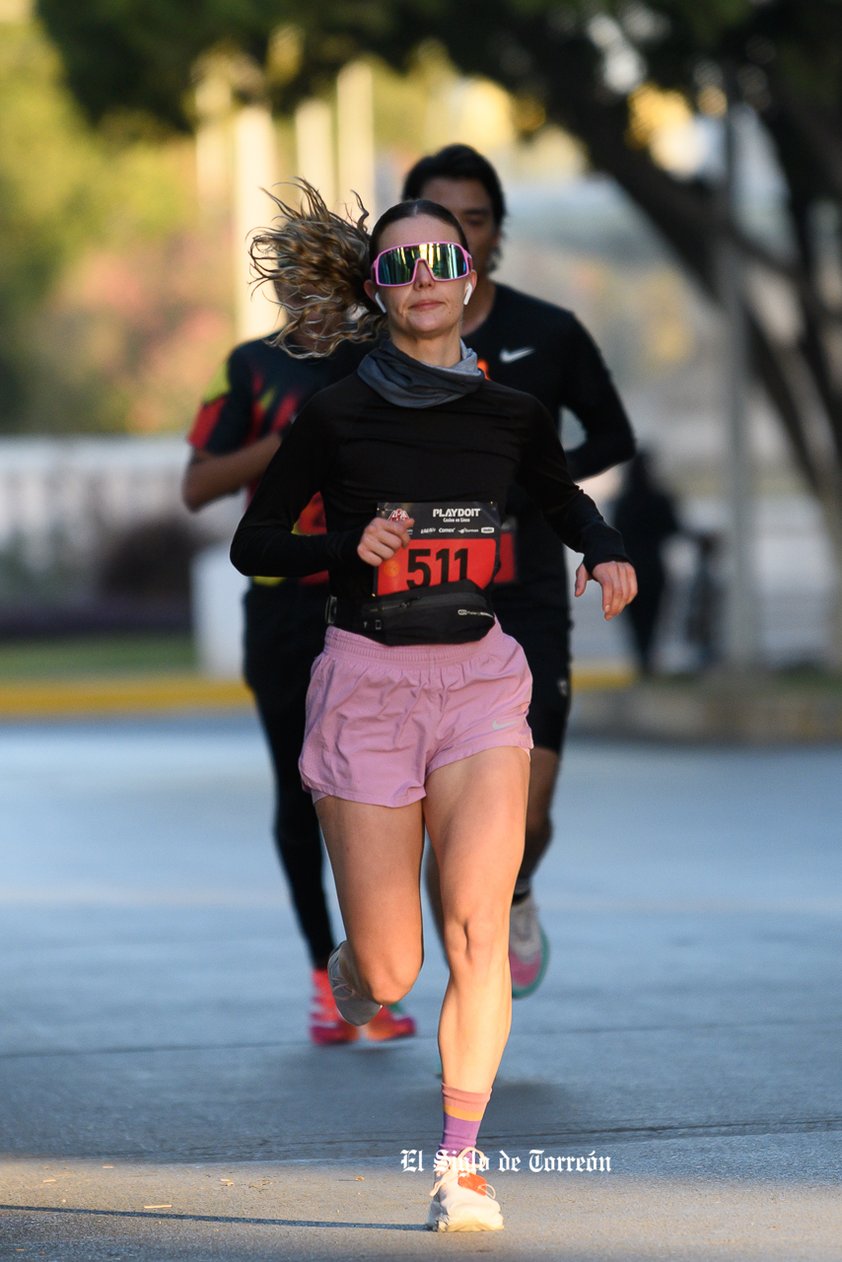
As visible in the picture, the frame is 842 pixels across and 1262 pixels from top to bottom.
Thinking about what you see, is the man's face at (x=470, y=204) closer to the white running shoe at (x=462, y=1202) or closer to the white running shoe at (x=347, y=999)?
the white running shoe at (x=347, y=999)

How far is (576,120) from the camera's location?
1697 cm

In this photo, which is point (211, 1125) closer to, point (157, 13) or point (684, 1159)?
point (684, 1159)

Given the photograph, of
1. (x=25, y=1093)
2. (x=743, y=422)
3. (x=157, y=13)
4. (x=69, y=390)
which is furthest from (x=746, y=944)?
(x=69, y=390)

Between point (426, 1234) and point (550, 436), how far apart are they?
1499 mm

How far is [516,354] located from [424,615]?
1.69 meters

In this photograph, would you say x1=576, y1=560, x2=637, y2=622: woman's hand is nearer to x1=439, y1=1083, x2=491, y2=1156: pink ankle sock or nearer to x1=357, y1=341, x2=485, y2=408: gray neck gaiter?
x1=357, y1=341, x2=485, y2=408: gray neck gaiter

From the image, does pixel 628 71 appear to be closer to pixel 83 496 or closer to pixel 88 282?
pixel 83 496

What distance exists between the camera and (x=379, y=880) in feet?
15.1

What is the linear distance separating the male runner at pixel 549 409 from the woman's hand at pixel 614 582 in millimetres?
1375

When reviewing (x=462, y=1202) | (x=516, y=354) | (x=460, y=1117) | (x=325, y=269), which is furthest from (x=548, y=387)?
(x=462, y=1202)

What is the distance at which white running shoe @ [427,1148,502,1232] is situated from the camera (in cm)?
446

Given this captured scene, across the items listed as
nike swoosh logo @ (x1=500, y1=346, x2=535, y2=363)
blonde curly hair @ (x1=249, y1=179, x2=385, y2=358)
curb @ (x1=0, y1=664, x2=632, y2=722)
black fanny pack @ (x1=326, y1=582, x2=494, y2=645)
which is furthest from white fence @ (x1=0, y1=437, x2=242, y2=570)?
black fanny pack @ (x1=326, y1=582, x2=494, y2=645)

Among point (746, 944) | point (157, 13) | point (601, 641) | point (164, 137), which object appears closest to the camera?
point (746, 944)

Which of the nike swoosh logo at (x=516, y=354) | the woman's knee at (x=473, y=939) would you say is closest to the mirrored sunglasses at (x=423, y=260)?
→ the woman's knee at (x=473, y=939)
